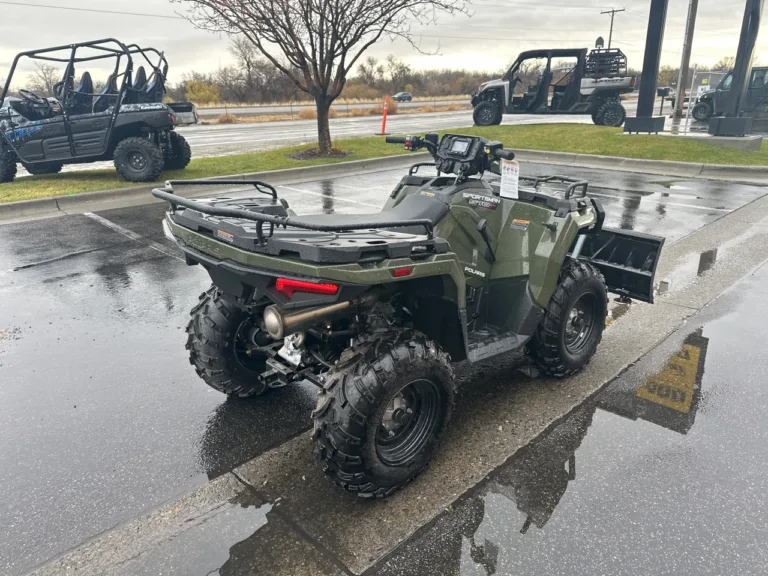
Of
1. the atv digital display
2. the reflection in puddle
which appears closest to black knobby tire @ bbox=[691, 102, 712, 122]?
the reflection in puddle

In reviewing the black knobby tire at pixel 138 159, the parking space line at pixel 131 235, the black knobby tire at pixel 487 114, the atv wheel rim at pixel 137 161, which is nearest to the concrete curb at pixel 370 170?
the black knobby tire at pixel 138 159

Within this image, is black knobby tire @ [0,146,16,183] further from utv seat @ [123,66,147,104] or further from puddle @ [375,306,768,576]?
puddle @ [375,306,768,576]

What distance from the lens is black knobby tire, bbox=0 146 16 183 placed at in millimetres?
10578

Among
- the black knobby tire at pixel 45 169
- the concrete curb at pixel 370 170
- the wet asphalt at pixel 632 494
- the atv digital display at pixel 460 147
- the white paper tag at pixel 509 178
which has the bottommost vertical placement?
the wet asphalt at pixel 632 494

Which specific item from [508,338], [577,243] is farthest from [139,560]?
[577,243]

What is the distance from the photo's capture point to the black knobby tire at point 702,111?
21875mm

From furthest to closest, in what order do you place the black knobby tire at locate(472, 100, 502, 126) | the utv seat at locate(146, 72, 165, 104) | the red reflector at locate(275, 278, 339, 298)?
the black knobby tire at locate(472, 100, 502, 126)
the utv seat at locate(146, 72, 165, 104)
the red reflector at locate(275, 278, 339, 298)

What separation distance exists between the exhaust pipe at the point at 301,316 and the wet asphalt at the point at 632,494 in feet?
3.46

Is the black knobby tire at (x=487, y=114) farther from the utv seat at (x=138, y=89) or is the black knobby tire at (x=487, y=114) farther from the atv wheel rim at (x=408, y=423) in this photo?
the atv wheel rim at (x=408, y=423)

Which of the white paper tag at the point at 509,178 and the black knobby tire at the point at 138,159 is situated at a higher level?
the white paper tag at the point at 509,178

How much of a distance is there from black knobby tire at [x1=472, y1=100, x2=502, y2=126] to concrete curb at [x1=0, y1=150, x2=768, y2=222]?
193 inches

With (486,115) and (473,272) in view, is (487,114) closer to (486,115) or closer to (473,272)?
(486,115)

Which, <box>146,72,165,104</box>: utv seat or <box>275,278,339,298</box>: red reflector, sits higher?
<box>146,72,165,104</box>: utv seat

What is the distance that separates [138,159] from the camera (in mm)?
10680
